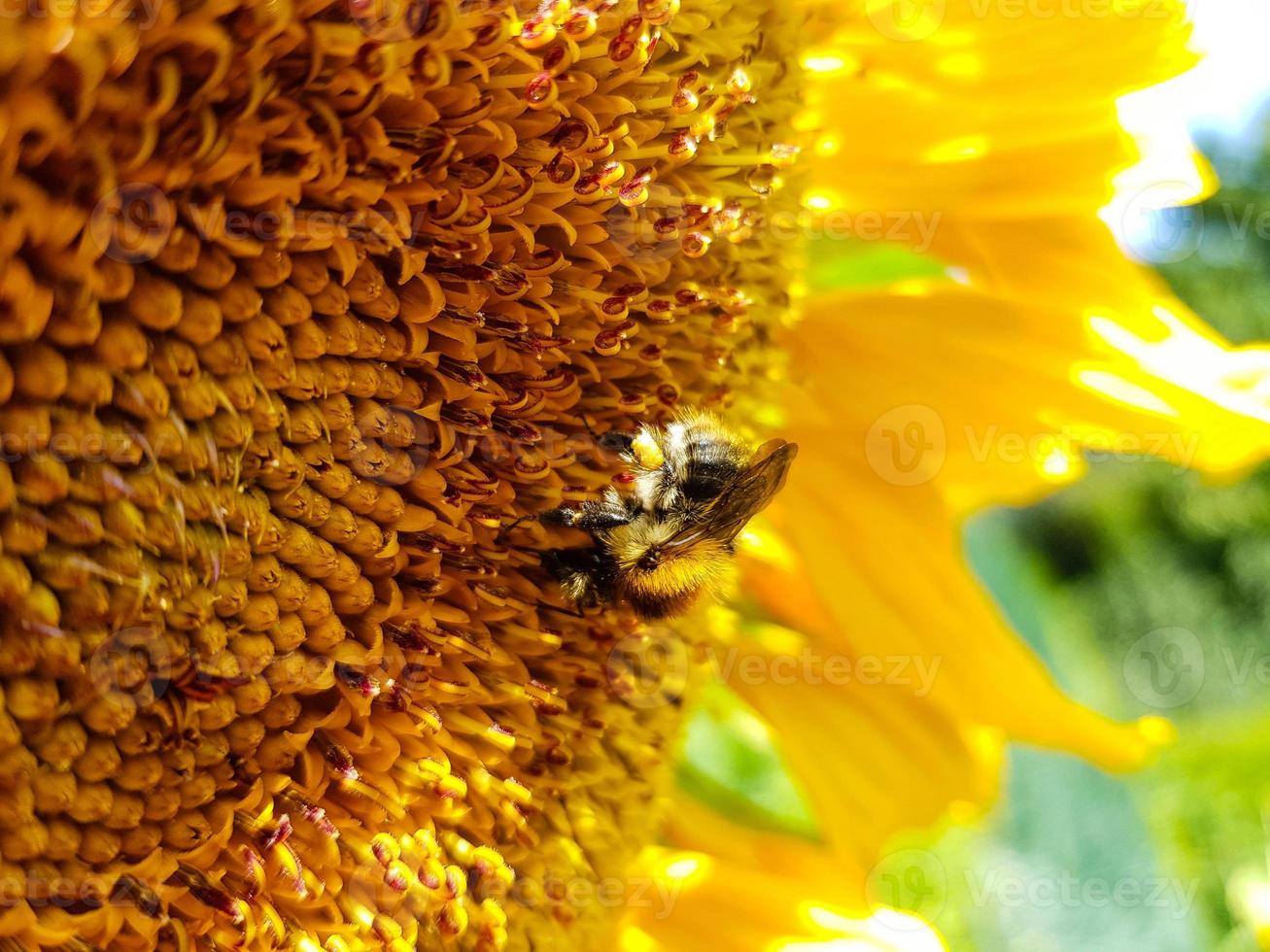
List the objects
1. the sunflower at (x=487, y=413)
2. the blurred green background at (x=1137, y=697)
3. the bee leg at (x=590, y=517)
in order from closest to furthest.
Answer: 1. the sunflower at (x=487, y=413)
2. the bee leg at (x=590, y=517)
3. the blurred green background at (x=1137, y=697)

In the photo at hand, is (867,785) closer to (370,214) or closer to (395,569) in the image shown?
(395,569)

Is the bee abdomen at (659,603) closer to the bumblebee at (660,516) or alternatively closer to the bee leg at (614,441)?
the bumblebee at (660,516)

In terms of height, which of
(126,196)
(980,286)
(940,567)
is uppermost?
(126,196)

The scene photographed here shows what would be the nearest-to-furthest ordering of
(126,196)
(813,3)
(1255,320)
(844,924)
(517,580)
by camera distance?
(126,196), (517,580), (813,3), (844,924), (1255,320)

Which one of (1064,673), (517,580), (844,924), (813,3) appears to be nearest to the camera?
(517,580)

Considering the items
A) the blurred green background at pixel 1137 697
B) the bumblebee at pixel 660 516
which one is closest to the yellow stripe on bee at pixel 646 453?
the bumblebee at pixel 660 516

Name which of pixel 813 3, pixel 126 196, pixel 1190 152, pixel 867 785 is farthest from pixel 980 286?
pixel 126 196
